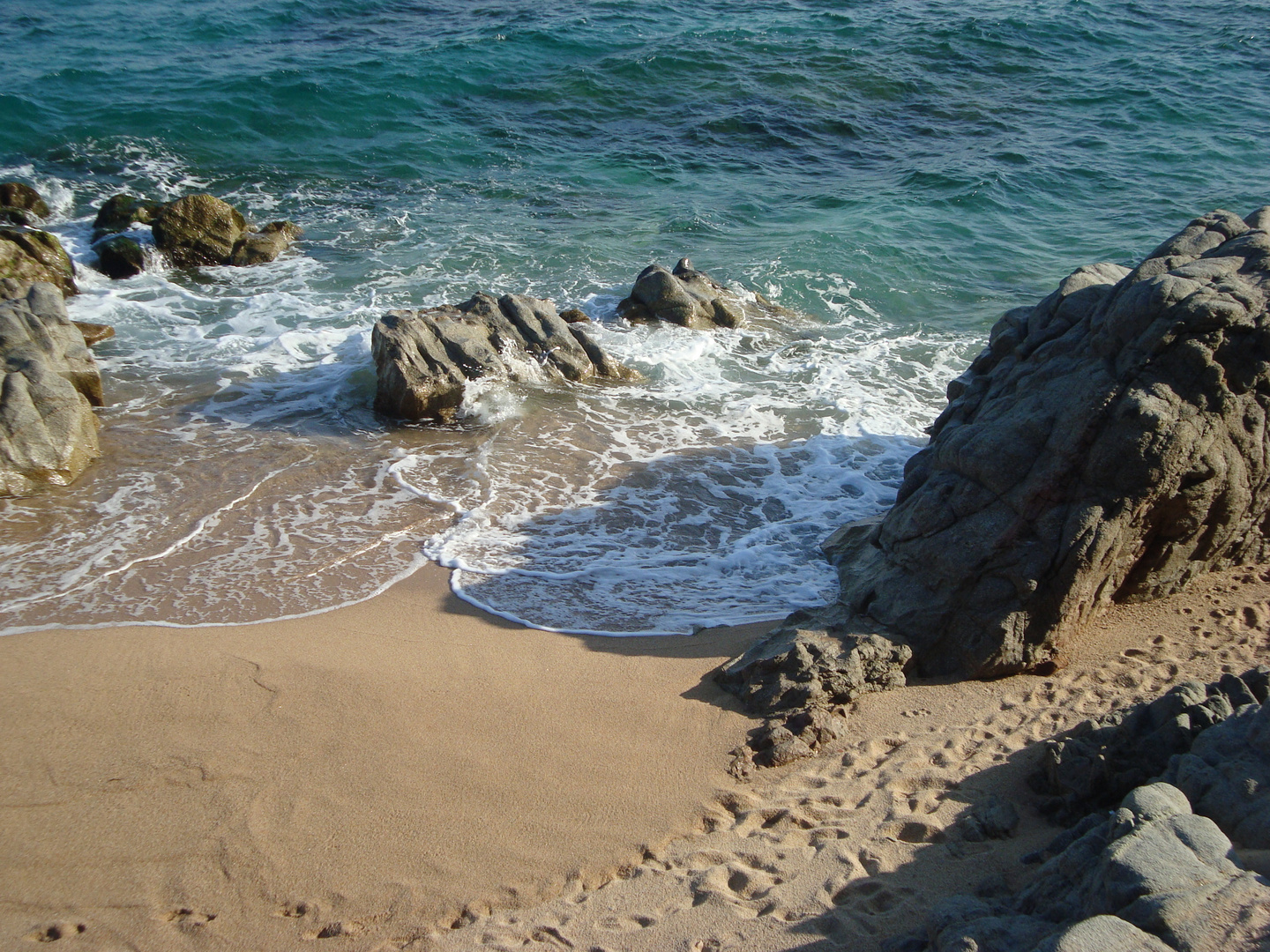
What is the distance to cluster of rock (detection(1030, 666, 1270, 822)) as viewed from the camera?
4.39 metres

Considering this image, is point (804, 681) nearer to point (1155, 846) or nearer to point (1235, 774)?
point (1235, 774)

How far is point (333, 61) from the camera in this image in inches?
833

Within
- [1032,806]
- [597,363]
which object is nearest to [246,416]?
[597,363]

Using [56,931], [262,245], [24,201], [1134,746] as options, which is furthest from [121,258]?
[1134,746]

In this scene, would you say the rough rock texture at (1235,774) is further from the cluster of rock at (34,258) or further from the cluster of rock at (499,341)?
the cluster of rock at (34,258)

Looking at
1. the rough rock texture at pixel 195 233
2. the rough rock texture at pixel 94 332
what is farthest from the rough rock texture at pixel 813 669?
A: the rough rock texture at pixel 195 233

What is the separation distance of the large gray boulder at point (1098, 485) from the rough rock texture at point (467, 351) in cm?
517

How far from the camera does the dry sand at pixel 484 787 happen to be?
4082 mm

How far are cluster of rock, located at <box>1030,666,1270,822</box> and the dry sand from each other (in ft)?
0.67

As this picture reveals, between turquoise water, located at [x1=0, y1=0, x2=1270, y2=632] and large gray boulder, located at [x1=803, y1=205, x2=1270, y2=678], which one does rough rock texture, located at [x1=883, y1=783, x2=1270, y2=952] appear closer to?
large gray boulder, located at [x1=803, y1=205, x2=1270, y2=678]

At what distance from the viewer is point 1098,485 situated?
5715 millimetres

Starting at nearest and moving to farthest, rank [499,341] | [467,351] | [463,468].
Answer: [463,468], [467,351], [499,341]

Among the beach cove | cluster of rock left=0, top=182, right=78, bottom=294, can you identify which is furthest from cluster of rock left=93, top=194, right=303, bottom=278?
cluster of rock left=0, top=182, right=78, bottom=294

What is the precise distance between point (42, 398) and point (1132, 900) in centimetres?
895
